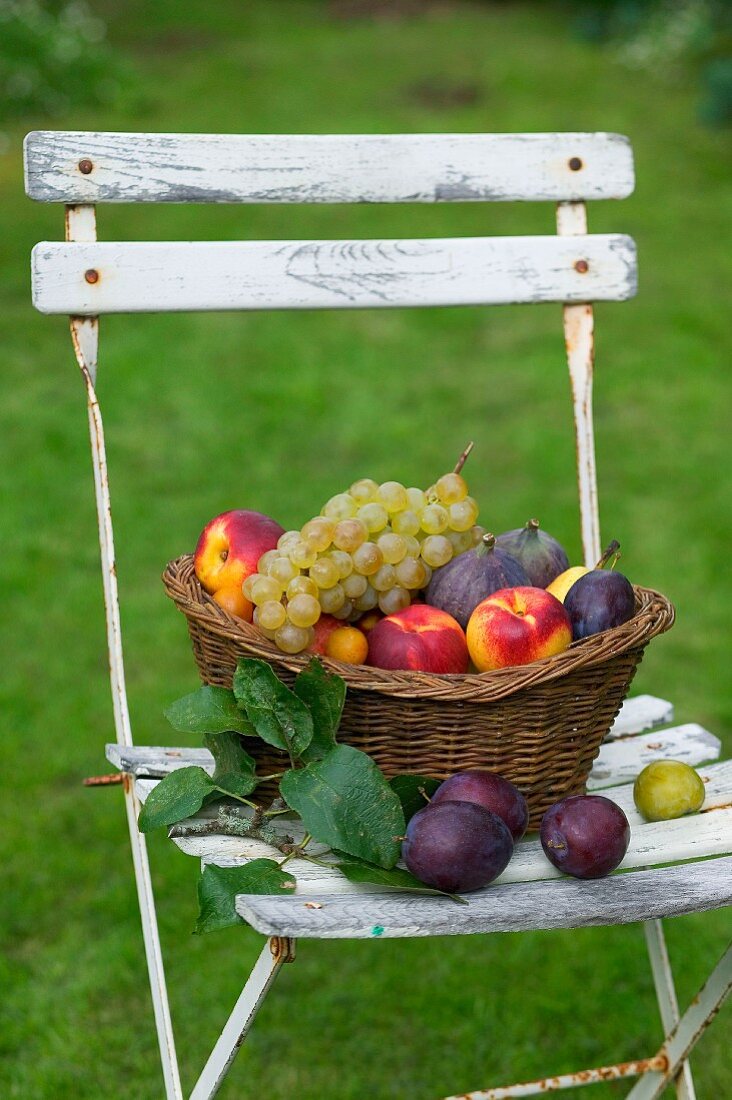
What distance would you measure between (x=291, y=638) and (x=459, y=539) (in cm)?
29

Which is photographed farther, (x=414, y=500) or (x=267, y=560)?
(x=414, y=500)

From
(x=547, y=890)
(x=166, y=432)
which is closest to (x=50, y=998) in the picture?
(x=547, y=890)

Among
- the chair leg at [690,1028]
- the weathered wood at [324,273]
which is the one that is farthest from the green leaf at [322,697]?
the weathered wood at [324,273]

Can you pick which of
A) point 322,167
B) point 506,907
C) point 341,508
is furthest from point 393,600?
point 322,167

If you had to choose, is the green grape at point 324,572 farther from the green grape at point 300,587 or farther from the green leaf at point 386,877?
the green leaf at point 386,877

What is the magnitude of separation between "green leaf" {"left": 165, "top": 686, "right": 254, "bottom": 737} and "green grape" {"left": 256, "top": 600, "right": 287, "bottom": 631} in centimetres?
8

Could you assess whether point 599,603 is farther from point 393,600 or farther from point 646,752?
point 646,752

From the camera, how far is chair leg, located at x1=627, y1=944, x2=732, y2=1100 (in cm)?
164

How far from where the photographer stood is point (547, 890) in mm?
1269

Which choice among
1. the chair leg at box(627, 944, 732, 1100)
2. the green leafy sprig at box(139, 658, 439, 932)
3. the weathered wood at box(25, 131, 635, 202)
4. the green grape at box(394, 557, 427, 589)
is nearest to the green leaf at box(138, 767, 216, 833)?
the green leafy sprig at box(139, 658, 439, 932)

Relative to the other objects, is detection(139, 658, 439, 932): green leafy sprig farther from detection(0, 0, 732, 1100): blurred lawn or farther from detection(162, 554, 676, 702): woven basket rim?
detection(0, 0, 732, 1100): blurred lawn

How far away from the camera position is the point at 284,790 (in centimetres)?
130

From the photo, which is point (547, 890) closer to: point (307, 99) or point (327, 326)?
point (327, 326)

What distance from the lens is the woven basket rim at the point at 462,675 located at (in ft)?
4.39
